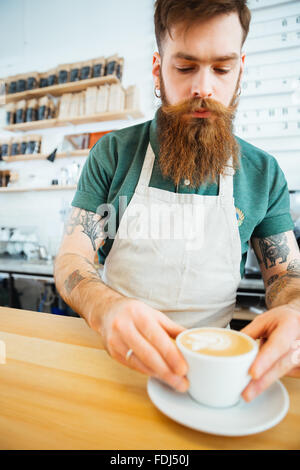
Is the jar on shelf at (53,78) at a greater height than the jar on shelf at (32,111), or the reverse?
the jar on shelf at (53,78)

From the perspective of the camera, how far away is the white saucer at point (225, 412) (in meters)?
0.39

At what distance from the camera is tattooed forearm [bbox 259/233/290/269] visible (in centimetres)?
105

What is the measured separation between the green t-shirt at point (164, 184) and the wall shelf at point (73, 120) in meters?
1.92

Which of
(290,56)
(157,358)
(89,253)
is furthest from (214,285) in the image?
(290,56)

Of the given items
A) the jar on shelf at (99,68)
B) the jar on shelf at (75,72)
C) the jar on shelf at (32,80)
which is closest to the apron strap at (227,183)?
the jar on shelf at (99,68)

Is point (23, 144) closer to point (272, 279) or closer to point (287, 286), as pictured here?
point (272, 279)

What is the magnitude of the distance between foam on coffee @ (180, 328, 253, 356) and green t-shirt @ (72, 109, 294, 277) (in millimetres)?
629

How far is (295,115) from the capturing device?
2.50 meters

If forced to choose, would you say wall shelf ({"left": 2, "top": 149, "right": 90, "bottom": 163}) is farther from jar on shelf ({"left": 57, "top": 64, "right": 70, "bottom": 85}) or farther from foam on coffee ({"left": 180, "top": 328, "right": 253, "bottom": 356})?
foam on coffee ({"left": 180, "top": 328, "right": 253, "bottom": 356})

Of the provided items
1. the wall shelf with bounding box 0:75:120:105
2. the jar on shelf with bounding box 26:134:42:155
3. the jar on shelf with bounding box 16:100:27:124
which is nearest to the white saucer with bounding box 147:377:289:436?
the wall shelf with bounding box 0:75:120:105

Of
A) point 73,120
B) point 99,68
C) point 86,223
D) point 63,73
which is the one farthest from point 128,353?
point 63,73

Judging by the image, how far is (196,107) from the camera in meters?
1.02

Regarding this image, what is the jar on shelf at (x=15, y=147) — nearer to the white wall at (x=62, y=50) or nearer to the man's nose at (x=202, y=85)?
the white wall at (x=62, y=50)

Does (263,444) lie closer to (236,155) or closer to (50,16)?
(236,155)
